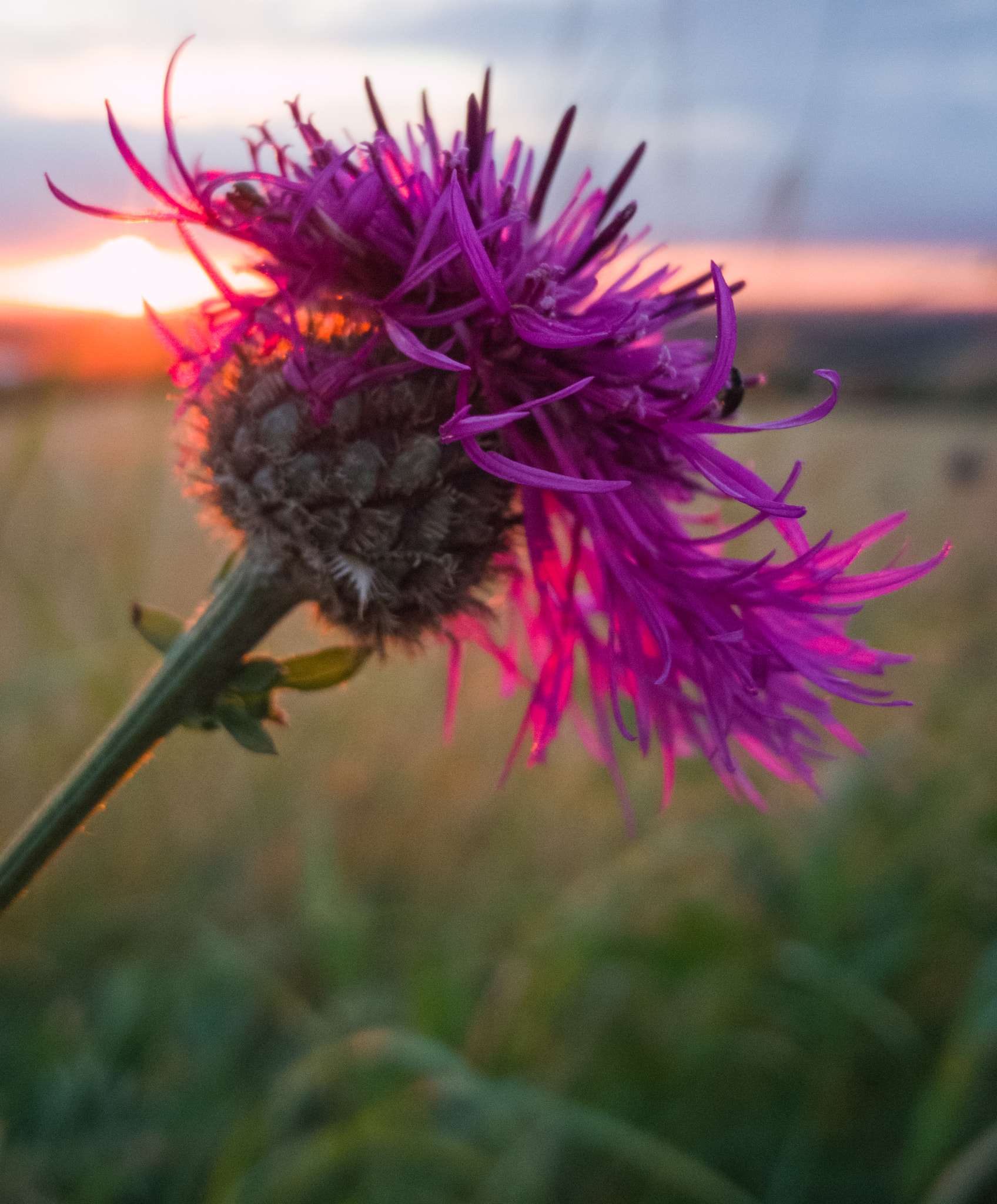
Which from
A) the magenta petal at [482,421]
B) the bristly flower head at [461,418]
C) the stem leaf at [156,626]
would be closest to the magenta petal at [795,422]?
the bristly flower head at [461,418]

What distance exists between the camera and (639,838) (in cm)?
211

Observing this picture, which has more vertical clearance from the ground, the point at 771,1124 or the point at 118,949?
the point at 771,1124

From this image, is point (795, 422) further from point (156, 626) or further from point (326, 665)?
point (156, 626)

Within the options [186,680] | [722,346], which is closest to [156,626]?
[186,680]

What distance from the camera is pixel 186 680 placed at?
71cm

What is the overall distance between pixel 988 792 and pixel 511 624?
5.05 ft

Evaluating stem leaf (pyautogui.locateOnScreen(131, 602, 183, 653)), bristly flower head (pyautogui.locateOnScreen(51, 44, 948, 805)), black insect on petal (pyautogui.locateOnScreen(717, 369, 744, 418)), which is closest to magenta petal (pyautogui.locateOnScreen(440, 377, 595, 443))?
bristly flower head (pyautogui.locateOnScreen(51, 44, 948, 805))

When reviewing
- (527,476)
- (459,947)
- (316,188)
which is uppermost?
(316,188)

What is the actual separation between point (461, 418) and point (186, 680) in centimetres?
28

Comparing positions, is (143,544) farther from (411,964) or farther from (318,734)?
(411,964)

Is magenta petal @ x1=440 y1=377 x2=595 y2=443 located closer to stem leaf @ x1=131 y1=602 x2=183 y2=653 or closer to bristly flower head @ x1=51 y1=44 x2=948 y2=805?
bristly flower head @ x1=51 y1=44 x2=948 y2=805

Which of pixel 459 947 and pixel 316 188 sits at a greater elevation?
pixel 316 188

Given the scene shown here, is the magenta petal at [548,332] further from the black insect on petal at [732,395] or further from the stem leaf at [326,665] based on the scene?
the stem leaf at [326,665]

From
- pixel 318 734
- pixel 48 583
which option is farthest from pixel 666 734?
pixel 48 583
